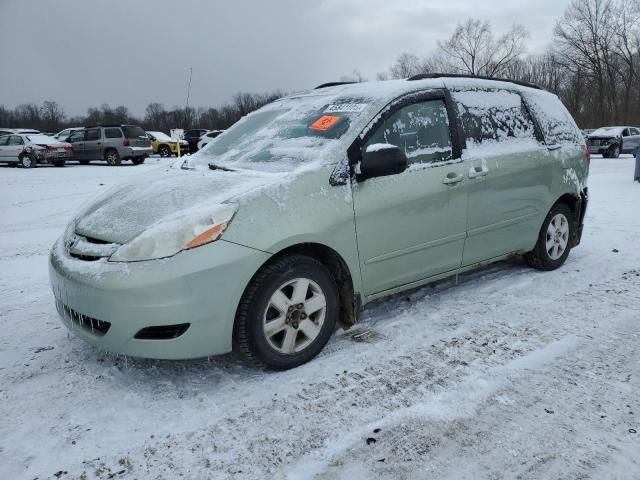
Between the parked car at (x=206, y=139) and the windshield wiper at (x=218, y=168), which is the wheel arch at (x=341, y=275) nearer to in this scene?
the windshield wiper at (x=218, y=168)

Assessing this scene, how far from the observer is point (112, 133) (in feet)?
71.0

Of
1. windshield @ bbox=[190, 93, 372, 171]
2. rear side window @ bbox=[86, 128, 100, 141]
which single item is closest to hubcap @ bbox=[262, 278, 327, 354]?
Result: windshield @ bbox=[190, 93, 372, 171]

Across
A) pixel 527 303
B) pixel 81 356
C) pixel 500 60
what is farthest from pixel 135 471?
pixel 500 60

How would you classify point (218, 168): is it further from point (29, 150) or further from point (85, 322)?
point (29, 150)

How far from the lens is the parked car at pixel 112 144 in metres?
21.5

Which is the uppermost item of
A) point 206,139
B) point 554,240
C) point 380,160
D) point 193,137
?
point 193,137

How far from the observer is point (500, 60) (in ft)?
171

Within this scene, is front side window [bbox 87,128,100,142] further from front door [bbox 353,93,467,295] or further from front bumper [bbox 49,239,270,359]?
front bumper [bbox 49,239,270,359]

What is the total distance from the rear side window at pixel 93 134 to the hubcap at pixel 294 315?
70.7 ft

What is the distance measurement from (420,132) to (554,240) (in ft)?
6.67

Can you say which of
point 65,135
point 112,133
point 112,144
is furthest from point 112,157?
point 65,135

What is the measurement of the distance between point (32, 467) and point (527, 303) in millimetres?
3441

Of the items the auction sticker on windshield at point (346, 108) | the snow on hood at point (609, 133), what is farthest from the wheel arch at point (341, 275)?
the snow on hood at point (609, 133)

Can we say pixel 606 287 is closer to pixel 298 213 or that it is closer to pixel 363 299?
pixel 363 299
